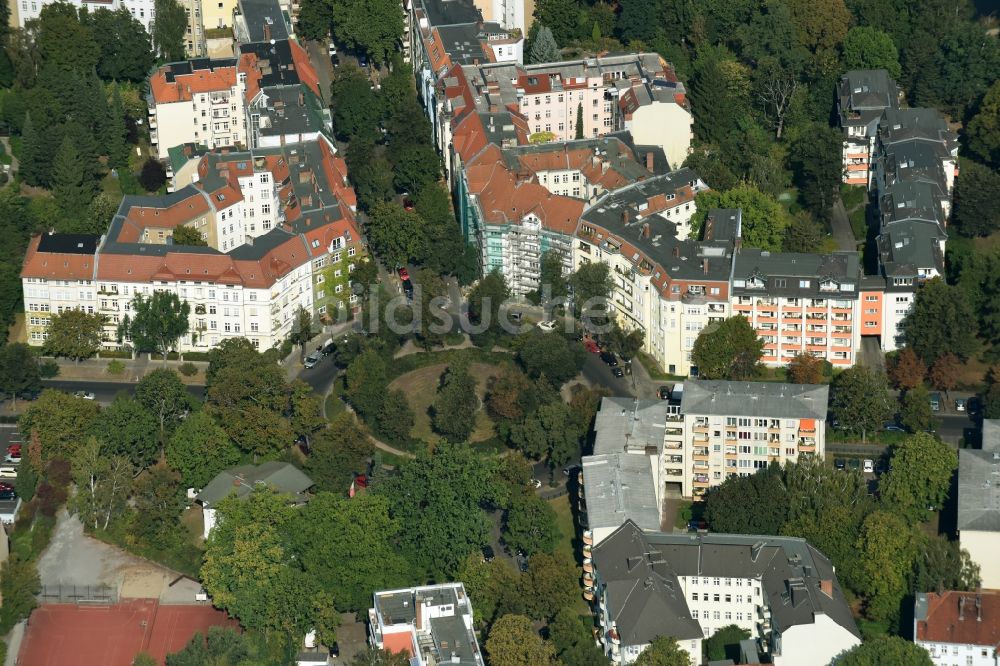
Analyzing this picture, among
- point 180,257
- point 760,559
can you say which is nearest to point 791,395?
point 760,559

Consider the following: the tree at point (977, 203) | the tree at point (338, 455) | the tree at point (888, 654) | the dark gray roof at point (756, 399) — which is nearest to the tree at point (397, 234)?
the tree at point (338, 455)

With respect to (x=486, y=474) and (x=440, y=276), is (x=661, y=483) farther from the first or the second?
(x=440, y=276)

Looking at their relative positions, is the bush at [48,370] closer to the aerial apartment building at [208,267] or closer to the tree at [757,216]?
the aerial apartment building at [208,267]

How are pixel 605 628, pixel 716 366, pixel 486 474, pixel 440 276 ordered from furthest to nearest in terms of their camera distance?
pixel 440 276, pixel 716 366, pixel 486 474, pixel 605 628

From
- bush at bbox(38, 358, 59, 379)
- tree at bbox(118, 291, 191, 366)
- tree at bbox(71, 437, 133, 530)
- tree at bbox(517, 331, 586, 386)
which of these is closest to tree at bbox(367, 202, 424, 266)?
tree at bbox(517, 331, 586, 386)

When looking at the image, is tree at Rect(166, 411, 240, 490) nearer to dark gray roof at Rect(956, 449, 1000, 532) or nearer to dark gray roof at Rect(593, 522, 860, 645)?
dark gray roof at Rect(593, 522, 860, 645)

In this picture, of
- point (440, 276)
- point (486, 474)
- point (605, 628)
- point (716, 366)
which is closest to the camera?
point (605, 628)

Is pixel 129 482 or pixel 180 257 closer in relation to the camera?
pixel 129 482
